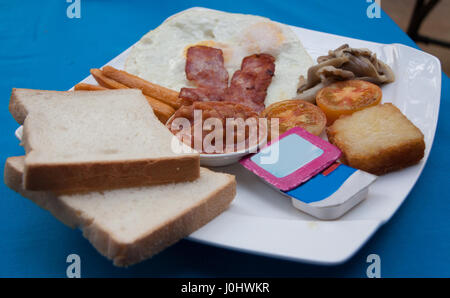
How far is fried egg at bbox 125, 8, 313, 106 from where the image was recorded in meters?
3.09

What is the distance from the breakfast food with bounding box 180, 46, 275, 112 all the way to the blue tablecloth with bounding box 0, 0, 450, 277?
843 millimetres

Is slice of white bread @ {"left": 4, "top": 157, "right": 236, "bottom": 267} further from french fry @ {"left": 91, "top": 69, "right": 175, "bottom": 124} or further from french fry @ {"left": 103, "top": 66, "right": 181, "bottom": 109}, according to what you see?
french fry @ {"left": 103, "top": 66, "right": 181, "bottom": 109}

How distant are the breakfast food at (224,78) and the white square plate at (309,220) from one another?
0.52m

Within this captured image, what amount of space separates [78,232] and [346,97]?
1.60 metres

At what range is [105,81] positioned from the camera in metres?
2.84

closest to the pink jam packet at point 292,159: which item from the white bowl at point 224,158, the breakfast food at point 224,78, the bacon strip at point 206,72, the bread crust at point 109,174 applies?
the white bowl at point 224,158

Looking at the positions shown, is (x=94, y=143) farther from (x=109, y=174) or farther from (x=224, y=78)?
(x=224, y=78)

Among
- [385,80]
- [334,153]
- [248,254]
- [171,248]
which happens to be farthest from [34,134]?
[385,80]

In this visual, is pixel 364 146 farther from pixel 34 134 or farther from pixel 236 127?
pixel 34 134

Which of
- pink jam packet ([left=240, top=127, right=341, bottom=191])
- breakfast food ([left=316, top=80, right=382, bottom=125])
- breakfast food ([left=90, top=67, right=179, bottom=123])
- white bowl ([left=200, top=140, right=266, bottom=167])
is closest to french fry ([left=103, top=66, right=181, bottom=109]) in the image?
breakfast food ([left=90, top=67, right=179, bottom=123])

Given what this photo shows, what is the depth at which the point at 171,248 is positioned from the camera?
1.99 m

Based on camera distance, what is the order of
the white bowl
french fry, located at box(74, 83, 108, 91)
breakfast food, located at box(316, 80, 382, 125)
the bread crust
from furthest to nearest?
french fry, located at box(74, 83, 108, 91) < breakfast food, located at box(316, 80, 382, 125) < the white bowl < the bread crust

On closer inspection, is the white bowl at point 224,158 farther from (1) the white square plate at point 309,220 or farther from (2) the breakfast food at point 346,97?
(2) the breakfast food at point 346,97

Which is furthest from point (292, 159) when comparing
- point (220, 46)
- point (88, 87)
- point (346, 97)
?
point (220, 46)
